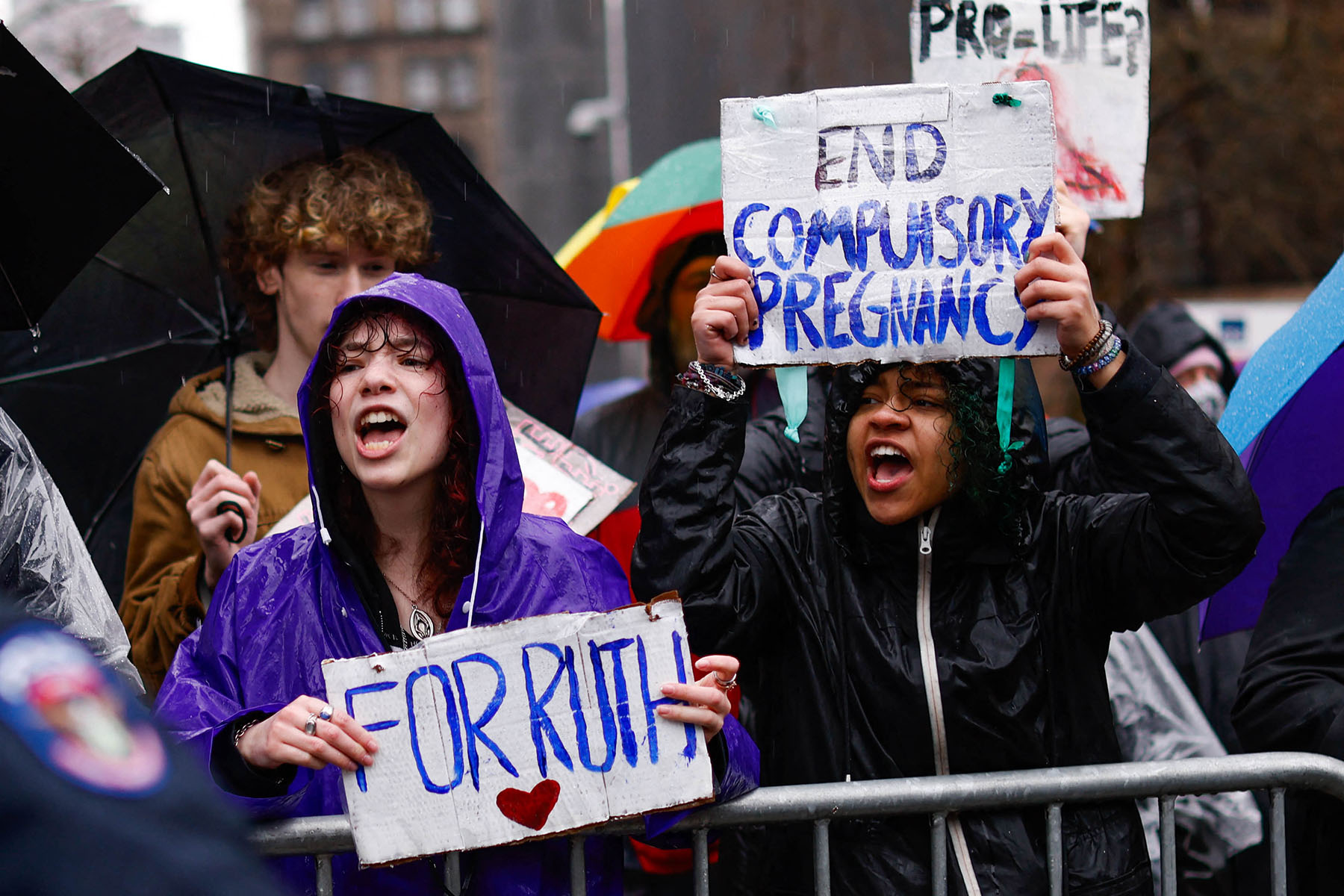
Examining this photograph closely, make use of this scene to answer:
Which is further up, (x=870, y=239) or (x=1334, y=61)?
(x=1334, y=61)

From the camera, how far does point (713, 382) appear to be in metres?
2.73

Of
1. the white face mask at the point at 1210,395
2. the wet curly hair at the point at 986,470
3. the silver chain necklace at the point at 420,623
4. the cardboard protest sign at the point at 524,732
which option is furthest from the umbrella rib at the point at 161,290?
the white face mask at the point at 1210,395

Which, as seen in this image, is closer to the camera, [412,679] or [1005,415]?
[412,679]

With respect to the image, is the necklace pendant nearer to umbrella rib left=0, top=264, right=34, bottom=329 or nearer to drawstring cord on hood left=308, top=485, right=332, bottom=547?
drawstring cord on hood left=308, top=485, right=332, bottom=547

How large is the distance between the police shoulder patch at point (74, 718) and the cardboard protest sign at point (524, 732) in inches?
52.5

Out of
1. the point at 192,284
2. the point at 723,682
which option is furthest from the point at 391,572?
the point at 192,284

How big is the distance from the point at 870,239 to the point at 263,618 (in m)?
1.31

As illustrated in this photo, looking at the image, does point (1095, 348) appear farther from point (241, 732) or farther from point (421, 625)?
point (241, 732)

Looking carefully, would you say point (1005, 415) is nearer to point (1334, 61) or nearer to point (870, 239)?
point (870, 239)

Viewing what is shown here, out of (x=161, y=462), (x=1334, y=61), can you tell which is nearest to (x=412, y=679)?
(x=161, y=462)

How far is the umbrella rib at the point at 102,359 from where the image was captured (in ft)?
11.6

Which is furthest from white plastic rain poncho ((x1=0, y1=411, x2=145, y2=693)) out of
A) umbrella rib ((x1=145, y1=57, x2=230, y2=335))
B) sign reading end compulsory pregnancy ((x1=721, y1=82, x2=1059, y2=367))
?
sign reading end compulsory pregnancy ((x1=721, y1=82, x2=1059, y2=367))

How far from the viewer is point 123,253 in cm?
371

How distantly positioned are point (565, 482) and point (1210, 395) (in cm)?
401
